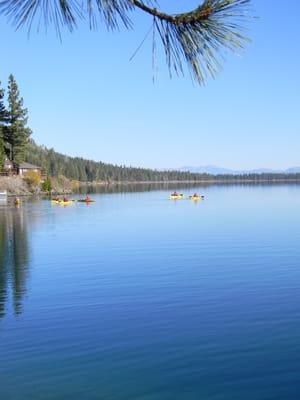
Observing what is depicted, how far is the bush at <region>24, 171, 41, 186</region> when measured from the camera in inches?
4843

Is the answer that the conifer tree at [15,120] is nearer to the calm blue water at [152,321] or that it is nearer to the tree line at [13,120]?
the tree line at [13,120]

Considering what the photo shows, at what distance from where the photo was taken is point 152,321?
17.6m

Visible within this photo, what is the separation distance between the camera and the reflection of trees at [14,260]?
72.9 feet

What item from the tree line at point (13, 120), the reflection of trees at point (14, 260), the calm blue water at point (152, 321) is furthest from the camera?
the tree line at point (13, 120)

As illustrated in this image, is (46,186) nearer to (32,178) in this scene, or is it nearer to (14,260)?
(32,178)

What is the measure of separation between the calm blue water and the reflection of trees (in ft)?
0.38

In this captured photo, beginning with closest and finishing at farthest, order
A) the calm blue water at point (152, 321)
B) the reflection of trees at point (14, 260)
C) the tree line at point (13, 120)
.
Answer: the calm blue water at point (152, 321)
the reflection of trees at point (14, 260)
the tree line at point (13, 120)

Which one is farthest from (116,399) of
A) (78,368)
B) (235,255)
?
(235,255)

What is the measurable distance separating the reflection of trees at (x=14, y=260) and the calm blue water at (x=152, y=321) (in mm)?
116

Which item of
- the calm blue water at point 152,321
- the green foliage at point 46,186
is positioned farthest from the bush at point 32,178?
the calm blue water at point 152,321

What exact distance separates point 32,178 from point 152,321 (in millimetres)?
110415

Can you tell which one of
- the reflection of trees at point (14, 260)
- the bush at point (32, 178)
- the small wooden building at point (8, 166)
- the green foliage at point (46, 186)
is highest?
the small wooden building at point (8, 166)

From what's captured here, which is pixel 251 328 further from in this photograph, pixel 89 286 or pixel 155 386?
pixel 89 286

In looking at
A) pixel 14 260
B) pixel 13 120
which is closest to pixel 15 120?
pixel 13 120
